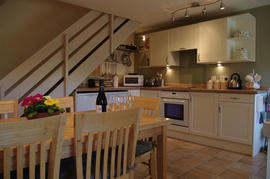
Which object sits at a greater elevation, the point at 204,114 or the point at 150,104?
the point at 150,104

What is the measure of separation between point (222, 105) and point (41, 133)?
2948mm

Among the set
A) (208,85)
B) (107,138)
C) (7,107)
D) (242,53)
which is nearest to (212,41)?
(242,53)

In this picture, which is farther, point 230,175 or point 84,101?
point 84,101

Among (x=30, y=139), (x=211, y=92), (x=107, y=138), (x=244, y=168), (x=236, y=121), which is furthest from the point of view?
(x=211, y=92)

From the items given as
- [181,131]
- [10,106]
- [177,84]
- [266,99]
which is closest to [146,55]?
[177,84]

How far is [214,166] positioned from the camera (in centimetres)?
262

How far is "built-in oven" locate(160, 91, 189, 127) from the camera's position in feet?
12.0

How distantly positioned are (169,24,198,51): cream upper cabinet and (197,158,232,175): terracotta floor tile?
2.14m

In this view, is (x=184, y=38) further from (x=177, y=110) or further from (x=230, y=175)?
(x=230, y=175)

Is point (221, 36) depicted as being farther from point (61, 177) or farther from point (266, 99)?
point (61, 177)

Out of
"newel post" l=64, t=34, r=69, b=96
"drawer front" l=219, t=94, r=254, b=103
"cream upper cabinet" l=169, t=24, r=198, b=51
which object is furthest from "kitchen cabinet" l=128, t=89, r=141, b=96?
"drawer front" l=219, t=94, r=254, b=103

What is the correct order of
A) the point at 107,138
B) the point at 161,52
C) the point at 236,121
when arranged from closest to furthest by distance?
the point at 107,138 → the point at 236,121 → the point at 161,52

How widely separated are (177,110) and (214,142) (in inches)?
33.4

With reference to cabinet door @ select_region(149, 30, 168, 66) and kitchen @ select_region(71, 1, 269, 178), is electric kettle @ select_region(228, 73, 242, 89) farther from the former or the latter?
cabinet door @ select_region(149, 30, 168, 66)
